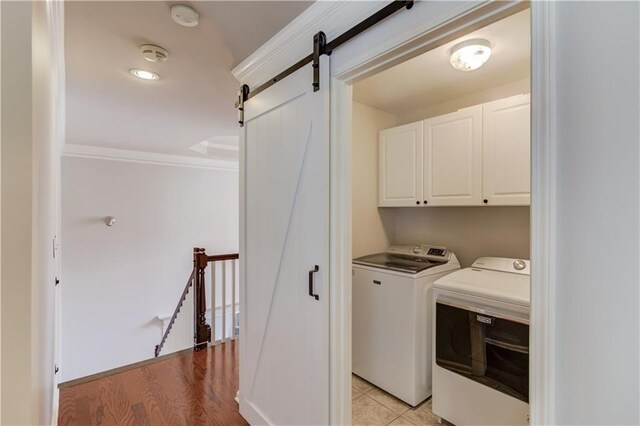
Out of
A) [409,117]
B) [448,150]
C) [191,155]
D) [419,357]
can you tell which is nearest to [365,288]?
[419,357]

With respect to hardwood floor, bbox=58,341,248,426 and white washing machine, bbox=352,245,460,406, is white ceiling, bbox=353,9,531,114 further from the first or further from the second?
hardwood floor, bbox=58,341,248,426

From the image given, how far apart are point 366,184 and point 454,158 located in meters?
0.78

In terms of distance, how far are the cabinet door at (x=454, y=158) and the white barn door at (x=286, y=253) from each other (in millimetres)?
1371

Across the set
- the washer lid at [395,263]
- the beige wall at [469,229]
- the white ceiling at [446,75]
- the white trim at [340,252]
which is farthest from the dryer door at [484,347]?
the white ceiling at [446,75]

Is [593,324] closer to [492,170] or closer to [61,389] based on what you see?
[492,170]

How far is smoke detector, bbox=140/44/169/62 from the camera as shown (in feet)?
5.90

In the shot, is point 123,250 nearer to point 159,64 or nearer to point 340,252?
point 159,64

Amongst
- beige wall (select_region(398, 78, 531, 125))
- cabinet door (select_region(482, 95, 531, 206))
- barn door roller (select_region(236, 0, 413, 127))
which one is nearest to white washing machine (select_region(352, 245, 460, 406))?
cabinet door (select_region(482, 95, 531, 206))

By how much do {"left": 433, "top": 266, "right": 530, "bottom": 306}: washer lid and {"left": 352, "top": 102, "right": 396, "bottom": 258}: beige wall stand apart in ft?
2.87

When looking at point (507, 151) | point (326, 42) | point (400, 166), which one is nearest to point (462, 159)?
point (507, 151)

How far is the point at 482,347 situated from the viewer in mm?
1851

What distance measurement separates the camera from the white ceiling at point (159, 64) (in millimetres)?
1497

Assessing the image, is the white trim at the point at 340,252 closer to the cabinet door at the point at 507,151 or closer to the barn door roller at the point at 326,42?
the barn door roller at the point at 326,42

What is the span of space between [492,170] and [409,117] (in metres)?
1.09
